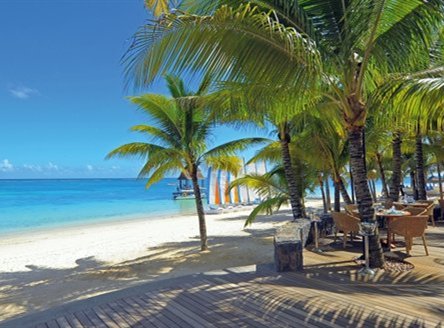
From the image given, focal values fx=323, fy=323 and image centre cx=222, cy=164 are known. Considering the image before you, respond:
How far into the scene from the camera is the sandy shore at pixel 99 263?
677 cm

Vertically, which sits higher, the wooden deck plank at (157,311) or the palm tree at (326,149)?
the palm tree at (326,149)

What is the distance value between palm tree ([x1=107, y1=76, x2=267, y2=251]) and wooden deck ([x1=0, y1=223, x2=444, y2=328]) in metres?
5.75

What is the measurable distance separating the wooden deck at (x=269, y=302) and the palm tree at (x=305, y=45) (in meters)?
0.85

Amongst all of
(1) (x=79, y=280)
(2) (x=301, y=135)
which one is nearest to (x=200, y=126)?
(2) (x=301, y=135)

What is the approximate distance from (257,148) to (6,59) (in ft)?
123

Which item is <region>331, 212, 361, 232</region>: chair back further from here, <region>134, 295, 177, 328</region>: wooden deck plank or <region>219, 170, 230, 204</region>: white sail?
<region>219, 170, 230, 204</region>: white sail

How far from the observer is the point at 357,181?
4.64 metres

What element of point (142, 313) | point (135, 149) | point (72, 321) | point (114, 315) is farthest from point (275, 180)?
point (72, 321)

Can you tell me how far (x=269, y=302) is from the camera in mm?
3516

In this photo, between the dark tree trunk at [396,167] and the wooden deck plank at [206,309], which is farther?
the dark tree trunk at [396,167]

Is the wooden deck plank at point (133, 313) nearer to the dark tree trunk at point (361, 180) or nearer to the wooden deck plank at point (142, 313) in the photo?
the wooden deck plank at point (142, 313)

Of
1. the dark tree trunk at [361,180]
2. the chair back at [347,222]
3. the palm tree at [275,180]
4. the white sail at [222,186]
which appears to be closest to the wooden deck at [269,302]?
the dark tree trunk at [361,180]

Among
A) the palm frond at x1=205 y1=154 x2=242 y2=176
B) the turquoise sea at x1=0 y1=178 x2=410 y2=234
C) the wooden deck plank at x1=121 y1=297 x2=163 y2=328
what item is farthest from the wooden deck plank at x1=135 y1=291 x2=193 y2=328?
the turquoise sea at x1=0 y1=178 x2=410 y2=234

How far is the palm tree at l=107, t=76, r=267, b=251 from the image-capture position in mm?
9632
